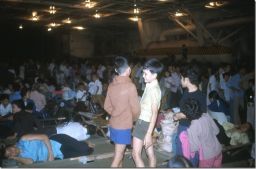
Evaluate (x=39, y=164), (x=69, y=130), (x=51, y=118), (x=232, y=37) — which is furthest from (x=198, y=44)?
(x=39, y=164)

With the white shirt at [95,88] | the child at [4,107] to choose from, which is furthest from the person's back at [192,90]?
the white shirt at [95,88]

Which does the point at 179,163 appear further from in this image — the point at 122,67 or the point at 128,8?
the point at 128,8

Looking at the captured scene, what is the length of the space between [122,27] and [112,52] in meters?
2.33

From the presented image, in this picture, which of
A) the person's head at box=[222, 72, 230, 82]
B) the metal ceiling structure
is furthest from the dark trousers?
the metal ceiling structure

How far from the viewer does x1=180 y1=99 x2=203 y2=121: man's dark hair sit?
3.57 metres

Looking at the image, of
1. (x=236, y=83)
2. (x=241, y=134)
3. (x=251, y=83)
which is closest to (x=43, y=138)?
(x=241, y=134)

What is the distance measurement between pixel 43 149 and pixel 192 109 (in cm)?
249

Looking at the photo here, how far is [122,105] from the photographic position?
150 inches

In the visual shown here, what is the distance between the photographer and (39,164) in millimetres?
4719

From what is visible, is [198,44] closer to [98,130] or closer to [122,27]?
[122,27]

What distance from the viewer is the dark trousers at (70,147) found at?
5.16 meters

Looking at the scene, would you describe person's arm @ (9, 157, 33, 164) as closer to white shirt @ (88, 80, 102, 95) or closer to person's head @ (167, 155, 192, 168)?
person's head @ (167, 155, 192, 168)

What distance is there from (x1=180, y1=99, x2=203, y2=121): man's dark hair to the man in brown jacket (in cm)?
58

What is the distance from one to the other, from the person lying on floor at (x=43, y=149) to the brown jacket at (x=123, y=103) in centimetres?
152
